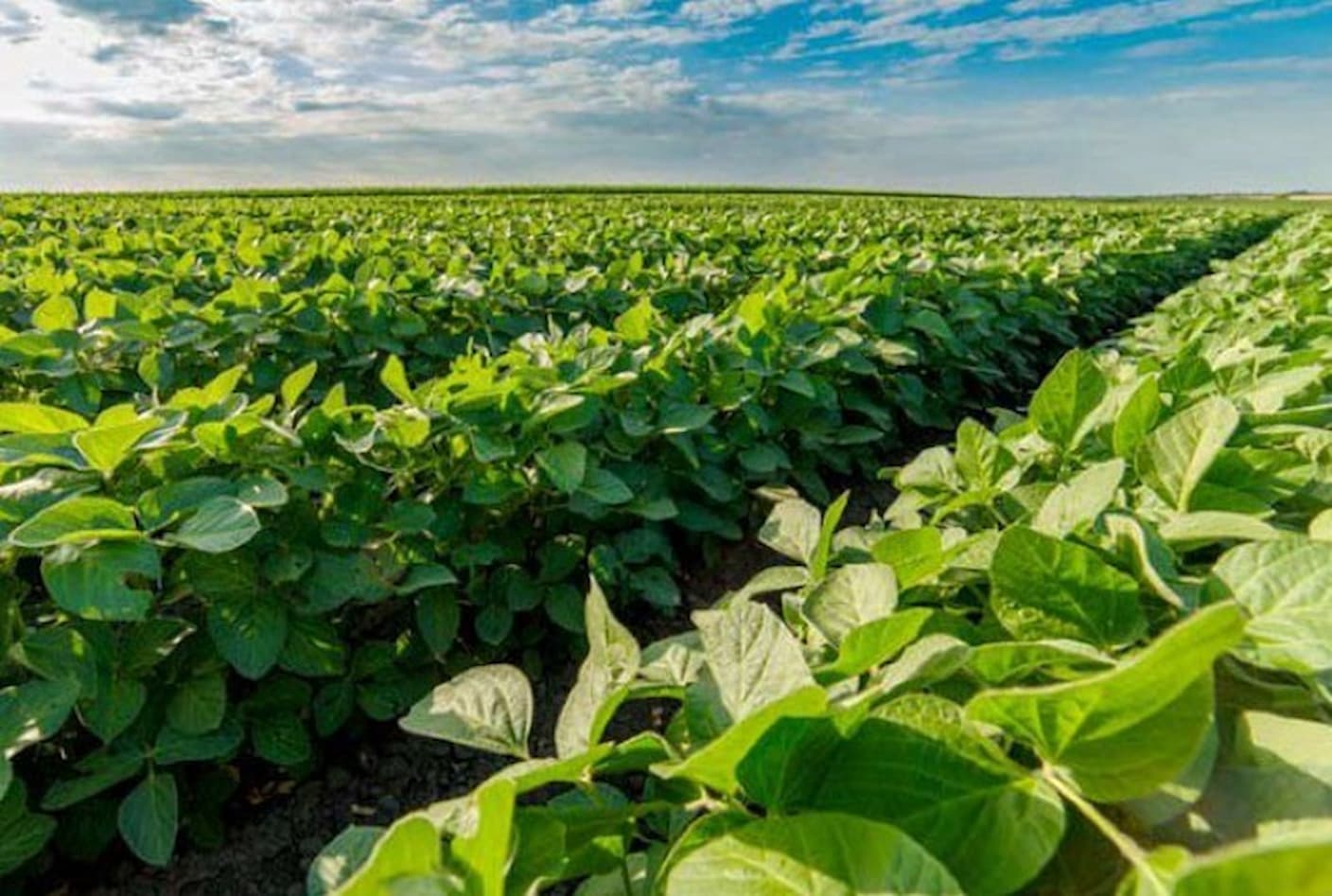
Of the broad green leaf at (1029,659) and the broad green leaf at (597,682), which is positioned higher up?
the broad green leaf at (1029,659)

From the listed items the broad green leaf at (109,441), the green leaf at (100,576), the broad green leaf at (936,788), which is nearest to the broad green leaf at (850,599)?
the broad green leaf at (936,788)

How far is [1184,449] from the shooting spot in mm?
999

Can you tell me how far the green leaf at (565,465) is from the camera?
2035 millimetres

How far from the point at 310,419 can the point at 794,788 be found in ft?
5.36

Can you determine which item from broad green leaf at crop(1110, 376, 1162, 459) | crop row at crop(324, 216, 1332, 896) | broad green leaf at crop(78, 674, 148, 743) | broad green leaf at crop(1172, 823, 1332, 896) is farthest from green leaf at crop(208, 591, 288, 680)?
broad green leaf at crop(1172, 823, 1332, 896)

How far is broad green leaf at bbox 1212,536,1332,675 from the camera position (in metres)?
0.63

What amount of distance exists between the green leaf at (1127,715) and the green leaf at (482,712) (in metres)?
0.42

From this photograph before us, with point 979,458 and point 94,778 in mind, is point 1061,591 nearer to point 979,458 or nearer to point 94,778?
point 979,458

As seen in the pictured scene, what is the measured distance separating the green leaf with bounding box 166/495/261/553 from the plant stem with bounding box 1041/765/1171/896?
1.10m

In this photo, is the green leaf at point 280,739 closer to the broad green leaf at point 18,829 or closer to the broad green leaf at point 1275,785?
the broad green leaf at point 18,829

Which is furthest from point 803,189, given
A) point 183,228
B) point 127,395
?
point 127,395

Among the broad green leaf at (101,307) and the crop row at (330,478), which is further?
the broad green leaf at (101,307)

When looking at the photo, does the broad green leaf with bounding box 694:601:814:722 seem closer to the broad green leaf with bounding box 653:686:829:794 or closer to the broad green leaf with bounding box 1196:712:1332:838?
the broad green leaf with bounding box 653:686:829:794

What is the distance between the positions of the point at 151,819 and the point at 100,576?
58cm
